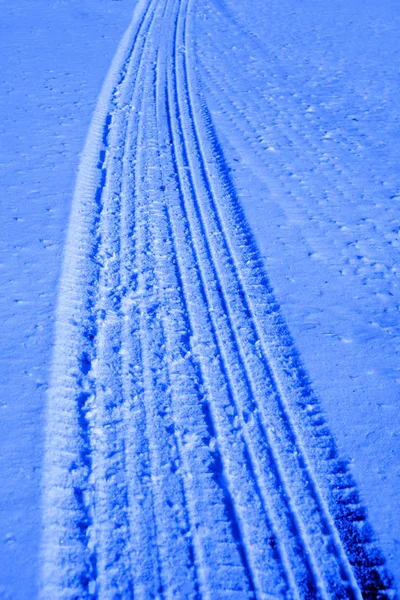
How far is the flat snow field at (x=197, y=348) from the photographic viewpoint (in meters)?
2.24

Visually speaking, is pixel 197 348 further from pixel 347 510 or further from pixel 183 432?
pixel 347 510

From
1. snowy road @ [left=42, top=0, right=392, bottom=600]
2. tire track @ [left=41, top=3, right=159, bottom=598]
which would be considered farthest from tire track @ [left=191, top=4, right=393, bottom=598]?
tire track @ [left=41, top=3, right=159, bottom=598]

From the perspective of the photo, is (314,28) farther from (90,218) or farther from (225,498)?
(225,498)

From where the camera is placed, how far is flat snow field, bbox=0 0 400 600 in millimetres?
2236

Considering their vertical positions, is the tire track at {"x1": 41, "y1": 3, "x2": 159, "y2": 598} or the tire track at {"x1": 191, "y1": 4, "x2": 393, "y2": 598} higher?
the tire track at {"x1": 41, "y1": 3, "x2": 159, "y2": 598}

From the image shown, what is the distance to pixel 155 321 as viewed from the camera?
3.32 meters

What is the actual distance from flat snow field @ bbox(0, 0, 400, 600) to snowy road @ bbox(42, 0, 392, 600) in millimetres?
10

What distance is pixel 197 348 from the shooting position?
3139mm

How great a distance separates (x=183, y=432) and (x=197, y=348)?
0.62m

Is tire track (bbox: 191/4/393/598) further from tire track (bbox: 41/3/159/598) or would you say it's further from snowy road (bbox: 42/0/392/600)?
tire track (bbox: 41/3/159/598)

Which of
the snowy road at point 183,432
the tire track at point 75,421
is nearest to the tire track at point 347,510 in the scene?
the snowy road at point 183,432

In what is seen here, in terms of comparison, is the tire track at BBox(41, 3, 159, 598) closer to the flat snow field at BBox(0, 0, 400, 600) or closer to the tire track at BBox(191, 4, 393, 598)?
the flat snow field at BBox(0, 0, 400, 600)

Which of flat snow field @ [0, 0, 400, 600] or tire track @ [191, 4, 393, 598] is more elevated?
flat snow field @ [0, 0, 400, 600]

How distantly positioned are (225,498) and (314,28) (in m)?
10.7
